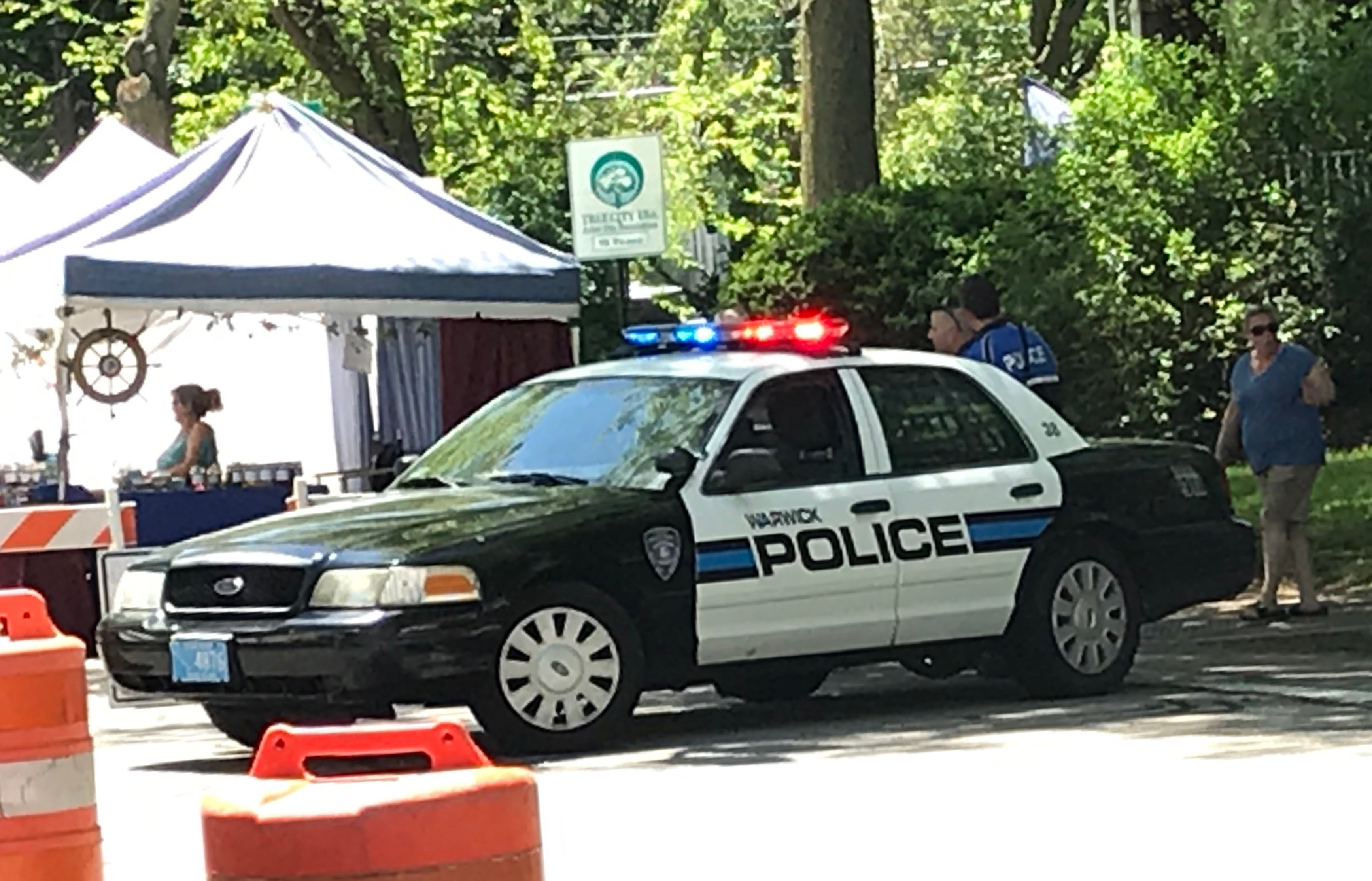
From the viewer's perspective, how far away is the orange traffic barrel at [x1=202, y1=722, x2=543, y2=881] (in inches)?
170

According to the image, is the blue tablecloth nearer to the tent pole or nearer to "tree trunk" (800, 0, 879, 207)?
the tent pole

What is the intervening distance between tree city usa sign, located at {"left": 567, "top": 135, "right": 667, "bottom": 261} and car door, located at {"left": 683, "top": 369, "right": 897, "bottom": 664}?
6.45 m

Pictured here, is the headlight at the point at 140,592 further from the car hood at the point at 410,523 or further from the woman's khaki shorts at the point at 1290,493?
the woman's khaki shorts at the point at 1290,493

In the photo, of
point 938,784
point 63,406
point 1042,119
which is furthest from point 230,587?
point 1042,119

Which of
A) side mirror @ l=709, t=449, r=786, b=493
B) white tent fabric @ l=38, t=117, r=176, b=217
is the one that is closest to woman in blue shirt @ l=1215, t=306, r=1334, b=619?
side mirror @ l=709, t=449, r=786, b=493

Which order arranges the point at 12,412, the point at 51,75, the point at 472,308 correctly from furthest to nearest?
1. the point at 51,75
2. the point at 12,412
3. the point at 472,308

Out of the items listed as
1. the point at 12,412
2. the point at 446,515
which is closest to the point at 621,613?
the point at 446,515

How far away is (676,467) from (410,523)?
3.63ft

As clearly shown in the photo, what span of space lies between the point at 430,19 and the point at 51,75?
9.29 metres

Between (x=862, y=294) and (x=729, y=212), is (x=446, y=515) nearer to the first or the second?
(x=862, y=294)

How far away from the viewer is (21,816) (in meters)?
6.50

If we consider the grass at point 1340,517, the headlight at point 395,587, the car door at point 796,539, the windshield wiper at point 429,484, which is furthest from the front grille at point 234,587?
the grass at point 1340,517

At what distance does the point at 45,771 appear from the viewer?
21.6 feet

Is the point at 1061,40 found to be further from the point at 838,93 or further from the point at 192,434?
the point at 192,434
